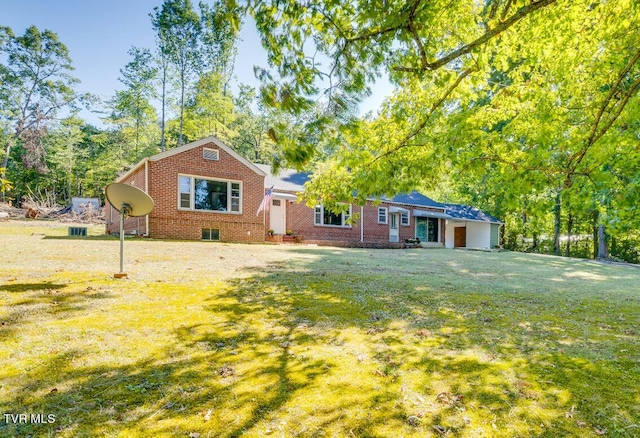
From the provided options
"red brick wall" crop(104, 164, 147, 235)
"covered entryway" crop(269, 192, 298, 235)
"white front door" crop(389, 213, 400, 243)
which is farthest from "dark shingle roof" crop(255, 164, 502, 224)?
"red brick wall" crop(104, 164, 147, 235)

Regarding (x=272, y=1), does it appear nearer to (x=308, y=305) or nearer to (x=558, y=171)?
(x=308, y=305)

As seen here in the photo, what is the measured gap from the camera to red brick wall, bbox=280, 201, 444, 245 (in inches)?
796

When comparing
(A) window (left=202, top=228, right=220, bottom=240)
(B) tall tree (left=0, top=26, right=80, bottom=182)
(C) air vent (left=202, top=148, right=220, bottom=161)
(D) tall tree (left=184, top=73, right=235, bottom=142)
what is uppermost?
(B) tall tree (left=0, top=26, right=80, bottom=182)

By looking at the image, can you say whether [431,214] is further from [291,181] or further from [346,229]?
[291,181]

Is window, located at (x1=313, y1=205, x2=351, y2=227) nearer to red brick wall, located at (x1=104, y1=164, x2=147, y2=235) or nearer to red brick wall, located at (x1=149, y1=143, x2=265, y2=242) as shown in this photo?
red brick wall, located at (x1=149, y1=143, x2=265, y2=242)

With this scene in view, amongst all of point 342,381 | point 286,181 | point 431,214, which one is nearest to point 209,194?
point 286,181

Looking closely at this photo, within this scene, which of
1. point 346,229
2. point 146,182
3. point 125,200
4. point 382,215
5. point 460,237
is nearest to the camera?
point 125,200

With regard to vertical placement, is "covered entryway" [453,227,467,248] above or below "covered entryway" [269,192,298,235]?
below

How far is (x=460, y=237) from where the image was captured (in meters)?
31.7

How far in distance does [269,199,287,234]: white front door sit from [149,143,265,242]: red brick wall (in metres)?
2.11

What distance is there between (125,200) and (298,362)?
4.78 meters

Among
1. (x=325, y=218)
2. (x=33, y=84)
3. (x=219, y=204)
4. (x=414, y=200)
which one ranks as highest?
(x=33, y=84)

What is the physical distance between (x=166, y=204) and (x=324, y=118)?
13.1 m

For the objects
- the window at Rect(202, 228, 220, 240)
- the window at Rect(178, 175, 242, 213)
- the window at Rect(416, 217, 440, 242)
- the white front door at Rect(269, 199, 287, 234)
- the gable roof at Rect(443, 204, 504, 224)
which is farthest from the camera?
the gable roof at Rect(443, 204, 504, 224)
